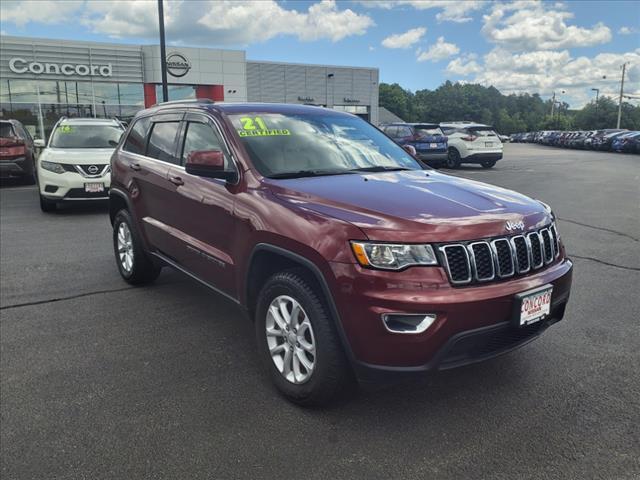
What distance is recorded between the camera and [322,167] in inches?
149

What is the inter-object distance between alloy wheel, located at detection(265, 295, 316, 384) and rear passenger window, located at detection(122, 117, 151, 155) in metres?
2.68

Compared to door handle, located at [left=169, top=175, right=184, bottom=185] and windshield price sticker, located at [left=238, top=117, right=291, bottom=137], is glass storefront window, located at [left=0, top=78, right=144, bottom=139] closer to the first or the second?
door handle, located at [left=169, top=175, right=184, bottom=185]

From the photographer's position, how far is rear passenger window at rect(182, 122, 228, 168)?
13.1 ft

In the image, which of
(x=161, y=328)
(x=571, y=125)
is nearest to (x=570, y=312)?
(x=161, y=328)

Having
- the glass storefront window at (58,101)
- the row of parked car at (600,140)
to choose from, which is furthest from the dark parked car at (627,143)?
the glass storefront window at (58,101)

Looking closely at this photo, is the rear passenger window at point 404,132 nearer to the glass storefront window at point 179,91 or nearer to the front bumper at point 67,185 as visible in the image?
the front bumper at point 67,185

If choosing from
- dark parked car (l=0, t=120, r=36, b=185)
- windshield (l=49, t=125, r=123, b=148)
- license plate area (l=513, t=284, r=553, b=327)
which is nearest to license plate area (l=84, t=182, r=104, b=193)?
windshield (l=49, t=125, r=123, b=148)

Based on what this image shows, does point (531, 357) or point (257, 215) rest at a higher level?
point (257, 215)

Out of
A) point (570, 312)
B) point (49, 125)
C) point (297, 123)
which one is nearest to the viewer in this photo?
point (297, 123)

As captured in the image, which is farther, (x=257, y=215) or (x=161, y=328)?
(x=161, y=328)

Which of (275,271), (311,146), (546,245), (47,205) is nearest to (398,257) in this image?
(275,271)

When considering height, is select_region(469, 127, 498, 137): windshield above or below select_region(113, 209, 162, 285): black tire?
above

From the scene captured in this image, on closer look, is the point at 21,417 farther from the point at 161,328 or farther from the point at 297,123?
the point at 297,123

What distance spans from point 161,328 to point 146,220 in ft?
3.56
